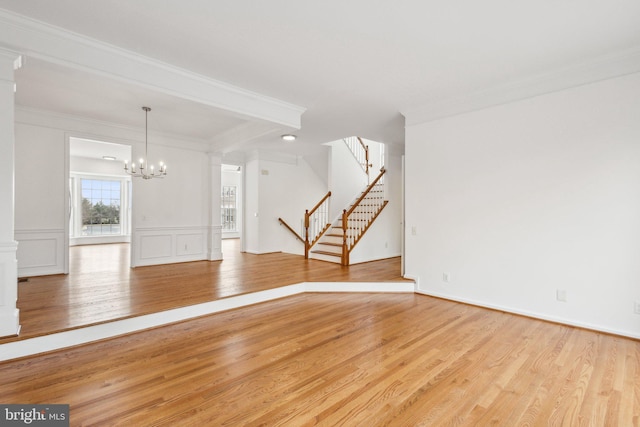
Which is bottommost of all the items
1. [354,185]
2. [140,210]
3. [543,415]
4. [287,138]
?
[543,415]

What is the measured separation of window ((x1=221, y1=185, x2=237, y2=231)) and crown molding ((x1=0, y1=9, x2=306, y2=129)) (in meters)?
7.81

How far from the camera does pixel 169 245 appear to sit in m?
6.41

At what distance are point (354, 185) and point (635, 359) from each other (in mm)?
6442

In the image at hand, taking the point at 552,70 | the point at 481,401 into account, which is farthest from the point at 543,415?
the point at 552,70

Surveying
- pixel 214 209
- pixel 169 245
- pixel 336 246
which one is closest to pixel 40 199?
pixel 169 245

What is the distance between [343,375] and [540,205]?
122 inches

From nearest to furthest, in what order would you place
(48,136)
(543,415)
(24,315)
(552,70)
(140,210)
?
(543,415) → (24,315) → (552,70) → (48,136) → (140,210)

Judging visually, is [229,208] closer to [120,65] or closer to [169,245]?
[169,245]

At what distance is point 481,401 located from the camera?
82.0 inches

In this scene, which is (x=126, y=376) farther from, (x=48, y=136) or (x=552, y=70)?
(x=552, y=70)

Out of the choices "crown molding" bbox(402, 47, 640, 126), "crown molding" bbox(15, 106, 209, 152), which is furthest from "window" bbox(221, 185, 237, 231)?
"crown molding" bbox(402, 47, 640, 126)

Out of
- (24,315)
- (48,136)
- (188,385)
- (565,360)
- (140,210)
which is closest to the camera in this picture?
(188,385)

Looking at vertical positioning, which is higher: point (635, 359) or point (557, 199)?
point (557, 199)

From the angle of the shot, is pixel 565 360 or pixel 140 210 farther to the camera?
pixel 140 210
